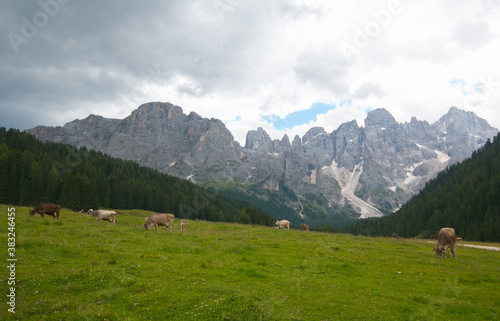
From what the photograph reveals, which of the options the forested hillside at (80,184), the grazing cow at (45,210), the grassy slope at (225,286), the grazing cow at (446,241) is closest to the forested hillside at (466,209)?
the forested hillside at (80,184)

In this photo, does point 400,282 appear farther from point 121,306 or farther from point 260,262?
point 121,306

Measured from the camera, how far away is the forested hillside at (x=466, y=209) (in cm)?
8288

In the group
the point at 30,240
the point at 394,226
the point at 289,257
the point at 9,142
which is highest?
the point at 9,142

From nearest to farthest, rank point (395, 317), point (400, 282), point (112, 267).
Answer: point (395, 317), point (112, 267), point (400, 282)

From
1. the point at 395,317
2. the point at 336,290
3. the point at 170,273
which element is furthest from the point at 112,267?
→ the point at 395,317

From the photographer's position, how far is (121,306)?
983cm

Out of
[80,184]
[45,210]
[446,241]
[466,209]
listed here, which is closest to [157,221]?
[45,210]

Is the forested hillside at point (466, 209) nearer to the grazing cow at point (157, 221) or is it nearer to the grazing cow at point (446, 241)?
the grazing cow at point (446, 241)

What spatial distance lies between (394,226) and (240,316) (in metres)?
148

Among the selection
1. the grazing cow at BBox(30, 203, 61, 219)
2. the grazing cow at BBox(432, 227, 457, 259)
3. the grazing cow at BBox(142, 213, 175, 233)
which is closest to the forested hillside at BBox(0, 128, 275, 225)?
the grazing cow at BBox(30, 203, 61, 219)

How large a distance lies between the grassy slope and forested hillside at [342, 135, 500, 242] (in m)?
83.9

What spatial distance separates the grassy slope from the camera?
967 centimetres

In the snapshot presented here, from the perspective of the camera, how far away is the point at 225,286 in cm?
1220

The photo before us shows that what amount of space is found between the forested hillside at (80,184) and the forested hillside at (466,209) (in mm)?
68243
